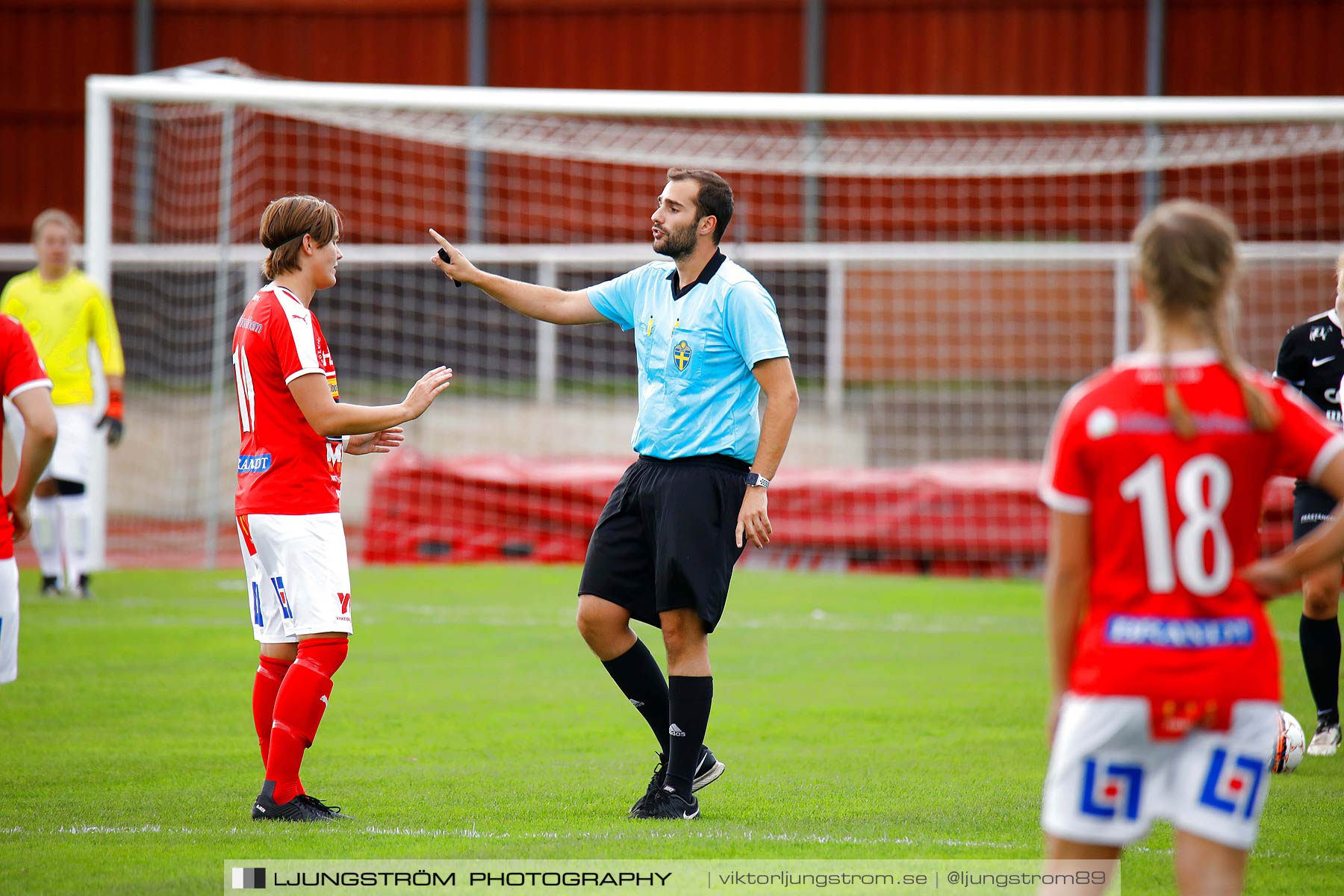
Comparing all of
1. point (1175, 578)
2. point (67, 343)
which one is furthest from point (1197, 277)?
point (67, 343)

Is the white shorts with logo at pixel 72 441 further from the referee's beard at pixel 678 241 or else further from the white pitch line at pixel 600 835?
the referee's beard at pixel 678 241

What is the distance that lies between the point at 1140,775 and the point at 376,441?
10.3 feet

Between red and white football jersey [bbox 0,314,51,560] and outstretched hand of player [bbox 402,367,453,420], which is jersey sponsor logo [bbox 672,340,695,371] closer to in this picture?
outstretched hand of player [bbox 402,367,453,420]

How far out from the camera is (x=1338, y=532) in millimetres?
2742

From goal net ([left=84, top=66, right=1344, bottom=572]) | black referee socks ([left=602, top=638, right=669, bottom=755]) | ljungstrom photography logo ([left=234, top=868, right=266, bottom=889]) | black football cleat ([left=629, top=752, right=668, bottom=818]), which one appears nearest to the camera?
ljungstrom photography logo ([left=234, top=868, right=266, bottom=889])

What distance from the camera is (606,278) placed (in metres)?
19.1

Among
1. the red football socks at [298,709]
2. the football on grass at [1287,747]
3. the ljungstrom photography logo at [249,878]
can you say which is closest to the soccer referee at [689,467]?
the red football socks at [298,709]

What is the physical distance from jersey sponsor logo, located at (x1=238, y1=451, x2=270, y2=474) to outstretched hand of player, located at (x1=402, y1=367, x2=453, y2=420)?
1.63 ft

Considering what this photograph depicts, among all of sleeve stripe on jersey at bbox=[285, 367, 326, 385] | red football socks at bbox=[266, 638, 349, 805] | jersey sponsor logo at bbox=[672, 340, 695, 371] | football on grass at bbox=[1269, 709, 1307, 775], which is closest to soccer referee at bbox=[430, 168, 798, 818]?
jersey sponsor logo at bbox=[672, 340, 695, 371]

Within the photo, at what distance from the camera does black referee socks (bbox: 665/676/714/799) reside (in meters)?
4.84

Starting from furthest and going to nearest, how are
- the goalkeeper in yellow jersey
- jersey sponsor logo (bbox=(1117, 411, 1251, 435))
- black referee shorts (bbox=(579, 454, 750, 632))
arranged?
the goalkeeper in yellow jersey
black referee shorts (bbox=(579, 454, 750, 632))
jersey sponsor logo (bbox=(1117, 411, 1251, 435))

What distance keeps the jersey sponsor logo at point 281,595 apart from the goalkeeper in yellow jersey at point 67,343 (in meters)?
6.23

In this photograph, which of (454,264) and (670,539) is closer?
(670,539)

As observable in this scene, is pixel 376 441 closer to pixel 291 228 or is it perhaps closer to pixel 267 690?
pixel 291 228
